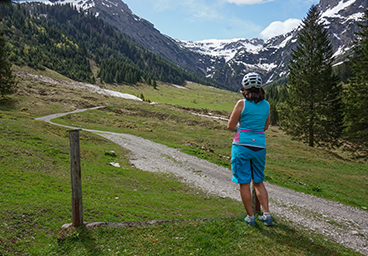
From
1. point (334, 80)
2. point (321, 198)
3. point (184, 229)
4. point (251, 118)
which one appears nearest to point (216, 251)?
point (184, 229)

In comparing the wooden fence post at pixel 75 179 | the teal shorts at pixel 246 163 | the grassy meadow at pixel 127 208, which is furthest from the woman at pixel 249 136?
the wooden fence post at pixel 75 179

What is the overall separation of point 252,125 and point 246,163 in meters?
1.08

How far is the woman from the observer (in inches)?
222

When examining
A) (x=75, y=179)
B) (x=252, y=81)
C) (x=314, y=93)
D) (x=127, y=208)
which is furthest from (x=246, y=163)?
(x=314, y=93)

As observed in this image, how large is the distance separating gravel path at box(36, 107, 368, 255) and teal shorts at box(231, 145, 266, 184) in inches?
204

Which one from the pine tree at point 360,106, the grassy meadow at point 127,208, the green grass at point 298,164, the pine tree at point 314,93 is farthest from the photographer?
the pine tree at point 314,93

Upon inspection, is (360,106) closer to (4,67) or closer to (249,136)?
(249,136)

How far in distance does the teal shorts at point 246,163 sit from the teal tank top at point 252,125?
20 centimetres

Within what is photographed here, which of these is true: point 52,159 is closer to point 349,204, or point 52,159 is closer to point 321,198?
point 321,198

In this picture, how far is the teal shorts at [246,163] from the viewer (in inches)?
222

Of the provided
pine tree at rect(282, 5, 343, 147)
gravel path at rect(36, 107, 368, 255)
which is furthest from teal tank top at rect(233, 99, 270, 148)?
pine tree at rect(282, 5, 343, 147)

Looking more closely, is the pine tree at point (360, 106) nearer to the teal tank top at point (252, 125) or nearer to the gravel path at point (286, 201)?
the gravel path at point (286, 201)

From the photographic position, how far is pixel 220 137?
123 ft

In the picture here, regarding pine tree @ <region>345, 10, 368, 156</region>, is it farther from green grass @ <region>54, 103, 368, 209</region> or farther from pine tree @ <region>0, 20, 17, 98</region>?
pine tree @ <region>0, 20, 17, 98</region>
